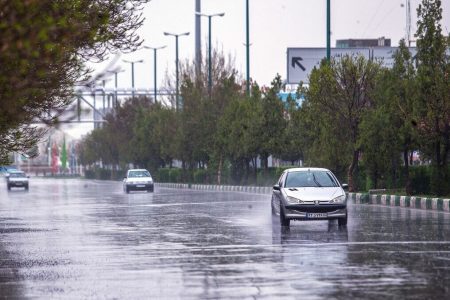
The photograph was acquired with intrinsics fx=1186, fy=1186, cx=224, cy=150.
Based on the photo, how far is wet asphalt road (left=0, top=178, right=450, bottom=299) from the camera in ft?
47.0

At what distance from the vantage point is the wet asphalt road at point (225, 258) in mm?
14320

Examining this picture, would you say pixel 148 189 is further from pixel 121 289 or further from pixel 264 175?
pixel 121 289

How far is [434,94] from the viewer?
41125 millimetres

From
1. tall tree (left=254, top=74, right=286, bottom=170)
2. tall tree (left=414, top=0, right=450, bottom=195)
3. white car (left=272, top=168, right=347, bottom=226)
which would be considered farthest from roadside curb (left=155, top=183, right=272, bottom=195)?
white car (left=272, top=168, right=347, bottom=226)

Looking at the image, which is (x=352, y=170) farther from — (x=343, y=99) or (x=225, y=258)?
(x=225, y=258)

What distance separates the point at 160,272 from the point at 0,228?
14523 mm

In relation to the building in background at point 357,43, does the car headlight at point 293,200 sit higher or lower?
lower

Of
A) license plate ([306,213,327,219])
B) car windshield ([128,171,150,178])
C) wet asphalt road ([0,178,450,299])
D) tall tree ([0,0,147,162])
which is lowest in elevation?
wet asphalt road ([0,178,450,299])

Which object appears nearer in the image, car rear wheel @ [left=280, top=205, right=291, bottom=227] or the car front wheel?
the car front wheel

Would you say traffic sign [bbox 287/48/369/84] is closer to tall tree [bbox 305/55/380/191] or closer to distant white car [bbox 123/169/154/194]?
distant white car [bbox 123/169/154/194]

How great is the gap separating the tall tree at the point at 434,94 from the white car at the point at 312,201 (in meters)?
12.9

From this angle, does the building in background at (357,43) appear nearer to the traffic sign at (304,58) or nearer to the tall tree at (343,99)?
the traffic sign at (304,58)

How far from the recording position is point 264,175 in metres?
69.1

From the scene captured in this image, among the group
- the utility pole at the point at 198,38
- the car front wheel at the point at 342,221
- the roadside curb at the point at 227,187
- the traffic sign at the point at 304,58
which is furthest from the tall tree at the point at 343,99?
the utility pole at the point at 198,38
